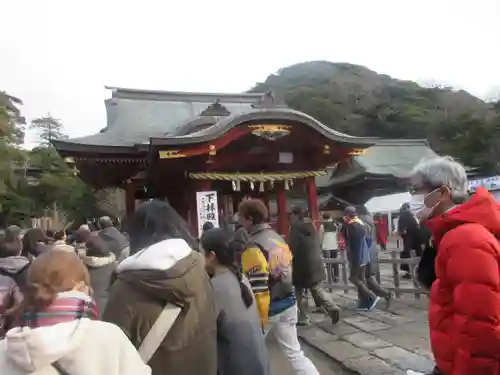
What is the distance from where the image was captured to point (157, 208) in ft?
7.39

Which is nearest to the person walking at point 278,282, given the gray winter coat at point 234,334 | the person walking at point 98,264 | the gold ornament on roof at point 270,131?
the gray winter coat at point 234,334

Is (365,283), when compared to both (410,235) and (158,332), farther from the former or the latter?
(158,332)

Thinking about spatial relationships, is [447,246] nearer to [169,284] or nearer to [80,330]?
[169,284]

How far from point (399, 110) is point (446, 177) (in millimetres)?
39174

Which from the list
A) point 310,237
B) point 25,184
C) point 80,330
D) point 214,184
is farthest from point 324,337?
point 25,184

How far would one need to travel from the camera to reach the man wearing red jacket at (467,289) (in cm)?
172

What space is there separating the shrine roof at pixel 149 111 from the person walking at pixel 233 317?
10.0 metres

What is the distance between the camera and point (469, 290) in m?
1.75

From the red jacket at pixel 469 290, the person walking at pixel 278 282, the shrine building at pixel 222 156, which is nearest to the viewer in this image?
the red jacket at pixel 469 290

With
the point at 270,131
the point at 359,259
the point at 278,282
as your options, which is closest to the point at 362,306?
the point at 359,259

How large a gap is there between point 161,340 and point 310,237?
14.1 feet

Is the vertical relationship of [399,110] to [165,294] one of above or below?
above

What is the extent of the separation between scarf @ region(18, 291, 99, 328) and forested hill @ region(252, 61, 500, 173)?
28143 millimetres

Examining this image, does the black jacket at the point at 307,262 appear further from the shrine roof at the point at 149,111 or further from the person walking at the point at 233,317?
the shrine roof at the point at 149,111
